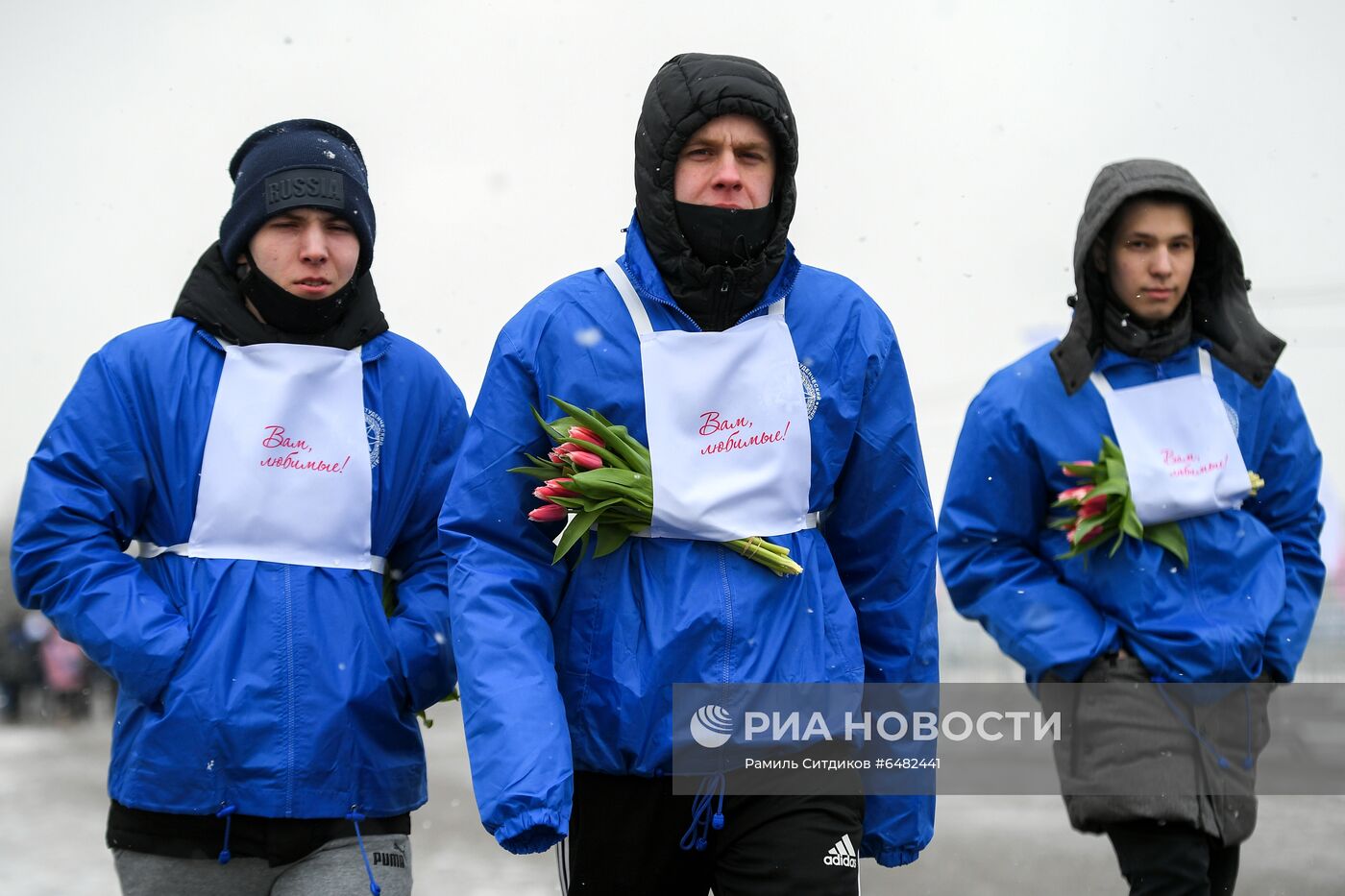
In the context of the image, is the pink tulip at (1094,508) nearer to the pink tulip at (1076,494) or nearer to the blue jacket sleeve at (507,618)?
the pink tulip at (1076,494)

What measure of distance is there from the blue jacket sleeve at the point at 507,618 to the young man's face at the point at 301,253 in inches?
25.7

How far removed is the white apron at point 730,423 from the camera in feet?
13.4

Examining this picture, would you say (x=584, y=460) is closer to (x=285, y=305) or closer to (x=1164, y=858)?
(x=285, y=305)

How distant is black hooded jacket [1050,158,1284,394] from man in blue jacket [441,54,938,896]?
1280 millimetres

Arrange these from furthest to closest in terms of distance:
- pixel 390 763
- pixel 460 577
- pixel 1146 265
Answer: pixel 1146 265
pixel 390 763
pixel 460 577

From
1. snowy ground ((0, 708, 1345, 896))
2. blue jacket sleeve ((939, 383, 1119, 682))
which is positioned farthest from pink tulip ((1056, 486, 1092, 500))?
snowy ground ((0, 708, 1345, 896))

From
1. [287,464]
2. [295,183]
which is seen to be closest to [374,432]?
[287,464]

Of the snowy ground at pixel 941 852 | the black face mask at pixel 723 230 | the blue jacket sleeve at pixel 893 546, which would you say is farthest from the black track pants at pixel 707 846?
the snowy ground at pixel 941 852

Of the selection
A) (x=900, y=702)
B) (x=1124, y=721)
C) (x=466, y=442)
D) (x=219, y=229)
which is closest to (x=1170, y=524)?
(x=1124, y=721)

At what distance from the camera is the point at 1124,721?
16.5 feet

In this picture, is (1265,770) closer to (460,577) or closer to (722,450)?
(722,450)

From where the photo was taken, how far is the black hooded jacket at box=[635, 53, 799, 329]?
13.7 ft

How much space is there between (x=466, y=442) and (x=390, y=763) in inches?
33.3

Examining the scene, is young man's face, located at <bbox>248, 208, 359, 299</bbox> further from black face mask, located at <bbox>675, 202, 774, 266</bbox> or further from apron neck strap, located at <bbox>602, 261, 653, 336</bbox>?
black face mask, located at <bbox>675, 202, 774, 266</bbox>
